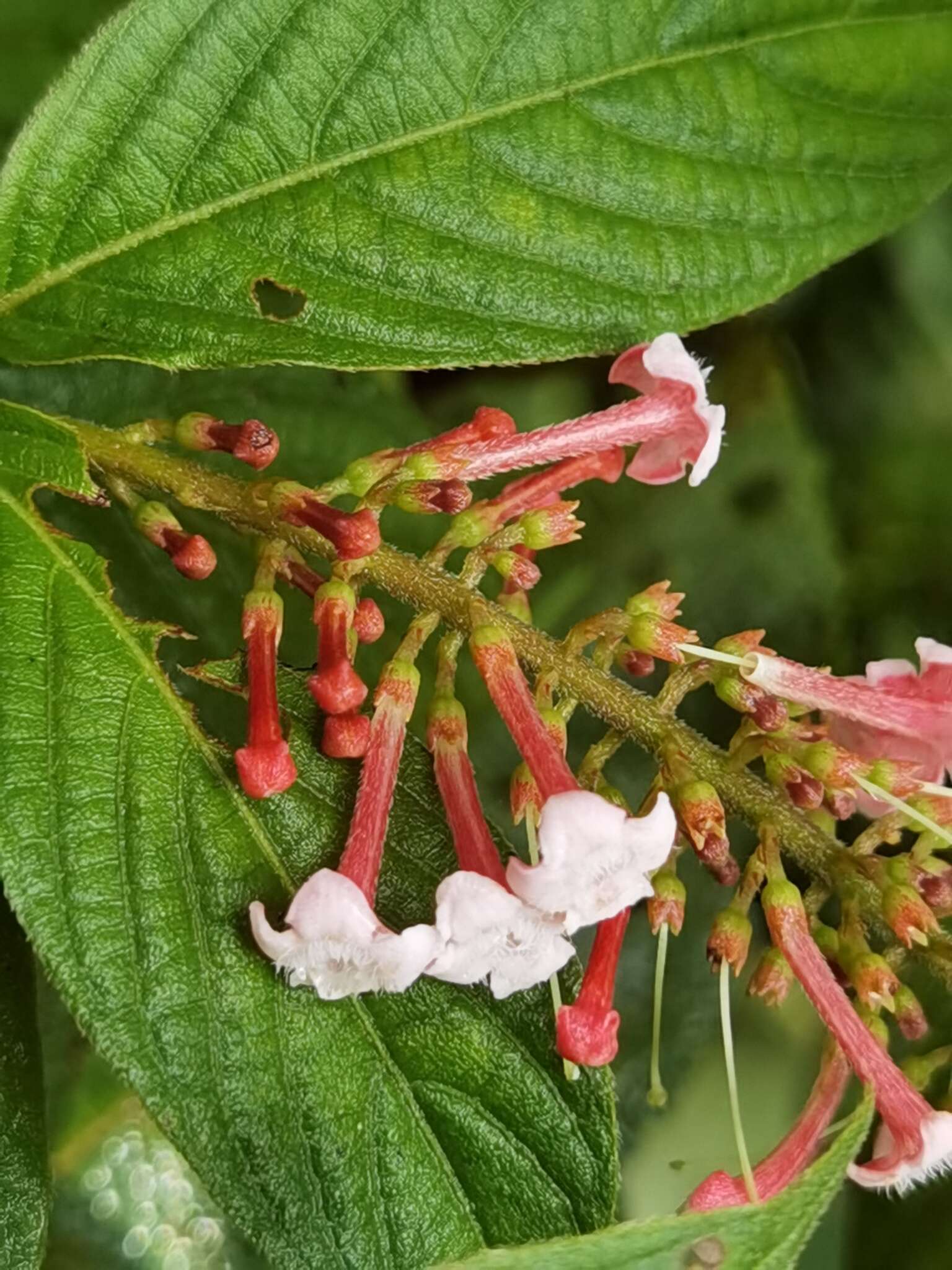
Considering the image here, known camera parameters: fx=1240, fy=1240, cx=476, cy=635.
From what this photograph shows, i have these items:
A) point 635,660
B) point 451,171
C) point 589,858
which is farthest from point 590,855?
point 451,171

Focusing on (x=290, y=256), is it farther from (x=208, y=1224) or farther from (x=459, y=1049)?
(x=208, y=1224)

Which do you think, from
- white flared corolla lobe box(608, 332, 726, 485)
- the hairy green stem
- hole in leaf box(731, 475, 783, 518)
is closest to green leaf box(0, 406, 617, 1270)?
the hairy green stem

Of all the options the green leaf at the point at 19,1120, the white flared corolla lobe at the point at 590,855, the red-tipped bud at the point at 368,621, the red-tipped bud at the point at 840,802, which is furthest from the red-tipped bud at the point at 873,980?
the green leaf at the point at 19,1120

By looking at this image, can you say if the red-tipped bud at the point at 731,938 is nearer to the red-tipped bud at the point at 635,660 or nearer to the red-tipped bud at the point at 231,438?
the red-tipped bud at the point at 635,660

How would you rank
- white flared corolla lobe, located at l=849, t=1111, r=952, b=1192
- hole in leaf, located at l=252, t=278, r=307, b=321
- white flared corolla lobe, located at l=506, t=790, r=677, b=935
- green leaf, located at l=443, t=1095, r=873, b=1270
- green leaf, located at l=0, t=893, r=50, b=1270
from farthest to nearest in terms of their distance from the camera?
hole in leaf, located at l=252, t=278, r=307, b=321 → green leaf, located at l=0, t=893, r=50, b=1270 → white flared corolla lobe, located at l=849, t=1111, r=952, b=1192 → white flared corolla lobe, located at l=506, t=790, r=677, b=935 → green leaf, located at l=443, t=1095, r=873, b=1270

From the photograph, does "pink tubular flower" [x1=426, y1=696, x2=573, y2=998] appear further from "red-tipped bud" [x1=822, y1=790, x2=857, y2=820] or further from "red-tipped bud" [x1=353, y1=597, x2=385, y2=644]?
"red-tipped bud" [x1=822, y1=790, x2=857, y2=820]

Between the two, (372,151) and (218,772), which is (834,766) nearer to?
(218,772)
